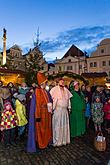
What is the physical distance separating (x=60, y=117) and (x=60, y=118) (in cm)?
3

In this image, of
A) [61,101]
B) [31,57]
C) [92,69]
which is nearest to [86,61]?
[92,69]

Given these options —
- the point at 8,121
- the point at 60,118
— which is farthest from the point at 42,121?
the point at 8,121

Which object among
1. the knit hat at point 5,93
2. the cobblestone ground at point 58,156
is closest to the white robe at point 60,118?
the cobblestone ground at point 58,156

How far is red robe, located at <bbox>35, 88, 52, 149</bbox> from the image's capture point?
270 inches

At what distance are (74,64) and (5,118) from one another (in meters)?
48.1

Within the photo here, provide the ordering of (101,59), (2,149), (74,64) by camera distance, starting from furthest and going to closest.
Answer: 1. (74,64)
2. (101,59)
3. (2,149)

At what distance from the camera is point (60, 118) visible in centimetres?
750

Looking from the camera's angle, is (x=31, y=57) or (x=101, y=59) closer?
(x=31, y=57)

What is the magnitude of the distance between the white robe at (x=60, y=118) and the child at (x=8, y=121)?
46.8 inches

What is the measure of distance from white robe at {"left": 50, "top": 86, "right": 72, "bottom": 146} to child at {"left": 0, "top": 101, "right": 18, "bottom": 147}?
3.90ft

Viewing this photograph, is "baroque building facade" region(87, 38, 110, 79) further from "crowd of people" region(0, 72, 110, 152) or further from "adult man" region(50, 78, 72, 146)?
"adult man" region(50, 78, 72, 146)

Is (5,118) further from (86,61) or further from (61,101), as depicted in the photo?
(86,61)

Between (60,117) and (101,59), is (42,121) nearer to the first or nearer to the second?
(60,117)

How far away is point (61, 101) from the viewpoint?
24.8 feet
